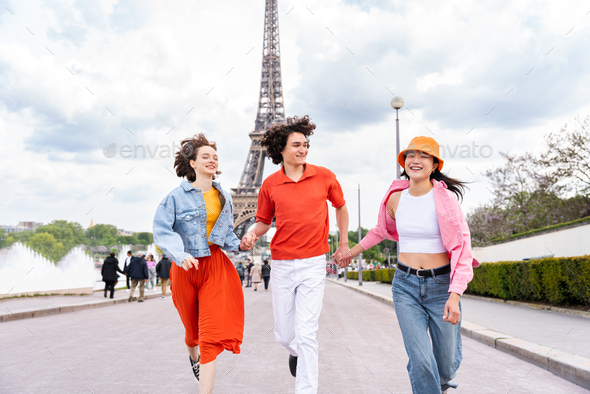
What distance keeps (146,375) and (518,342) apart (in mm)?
4467

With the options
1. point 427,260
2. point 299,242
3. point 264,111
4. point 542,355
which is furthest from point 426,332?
point 264,111

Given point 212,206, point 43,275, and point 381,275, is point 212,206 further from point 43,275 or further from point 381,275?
point 381,275

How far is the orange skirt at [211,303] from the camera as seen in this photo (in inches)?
133

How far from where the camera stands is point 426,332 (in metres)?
2.90

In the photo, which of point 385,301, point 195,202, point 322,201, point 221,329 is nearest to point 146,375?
point 221,329

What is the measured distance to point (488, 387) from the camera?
14.2 feet

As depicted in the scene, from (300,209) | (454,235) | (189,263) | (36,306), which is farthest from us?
(36,306)

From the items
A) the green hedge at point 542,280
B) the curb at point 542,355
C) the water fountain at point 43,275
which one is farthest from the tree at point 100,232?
the curb at point 542,355

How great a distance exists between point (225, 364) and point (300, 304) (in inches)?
82.1

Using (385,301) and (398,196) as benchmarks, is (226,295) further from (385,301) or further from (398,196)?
(385,301)

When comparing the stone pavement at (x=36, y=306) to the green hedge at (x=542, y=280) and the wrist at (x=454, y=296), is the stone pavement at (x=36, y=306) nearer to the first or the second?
the wrist at (x=454, y=296)

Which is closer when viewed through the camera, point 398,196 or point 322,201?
point 398,196

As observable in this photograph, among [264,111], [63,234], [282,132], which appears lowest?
[282,132]

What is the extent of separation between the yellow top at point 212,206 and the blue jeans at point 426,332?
1.50 metres
